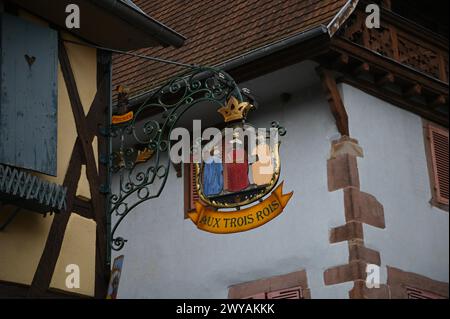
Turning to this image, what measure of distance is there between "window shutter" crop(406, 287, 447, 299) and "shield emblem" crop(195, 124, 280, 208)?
244cm

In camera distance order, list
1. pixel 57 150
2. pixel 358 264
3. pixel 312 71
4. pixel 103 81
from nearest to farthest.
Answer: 1. pixel 57 150
2. pixel 103 81
3. pixel 358 264
4. pixel 312 71

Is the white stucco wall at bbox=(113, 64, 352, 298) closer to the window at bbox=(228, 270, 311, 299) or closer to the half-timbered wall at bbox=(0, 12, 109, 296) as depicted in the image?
the window at bbox=(228, 270, 311, 299)

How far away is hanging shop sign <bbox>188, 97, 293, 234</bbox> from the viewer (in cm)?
816

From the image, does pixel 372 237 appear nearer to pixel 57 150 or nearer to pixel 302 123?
pixel 302 123

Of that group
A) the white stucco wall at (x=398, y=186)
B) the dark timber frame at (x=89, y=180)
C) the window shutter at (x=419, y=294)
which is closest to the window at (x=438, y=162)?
the white stucco wall at (x=398, y=186)

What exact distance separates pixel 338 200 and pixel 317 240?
51cm

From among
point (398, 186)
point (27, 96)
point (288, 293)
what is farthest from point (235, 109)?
point (398, 186)

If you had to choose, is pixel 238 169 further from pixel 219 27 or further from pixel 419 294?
pixel 219 27

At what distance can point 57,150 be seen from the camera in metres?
8.50

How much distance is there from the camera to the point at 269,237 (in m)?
11.9

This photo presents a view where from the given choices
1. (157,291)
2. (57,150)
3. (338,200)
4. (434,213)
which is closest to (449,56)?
(434,213)

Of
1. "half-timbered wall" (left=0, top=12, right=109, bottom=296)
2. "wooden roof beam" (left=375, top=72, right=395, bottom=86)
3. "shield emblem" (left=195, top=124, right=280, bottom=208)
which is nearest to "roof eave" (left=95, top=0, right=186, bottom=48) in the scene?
"half-timbered wall" (left=0, top=12, right=109, bottom=296)
